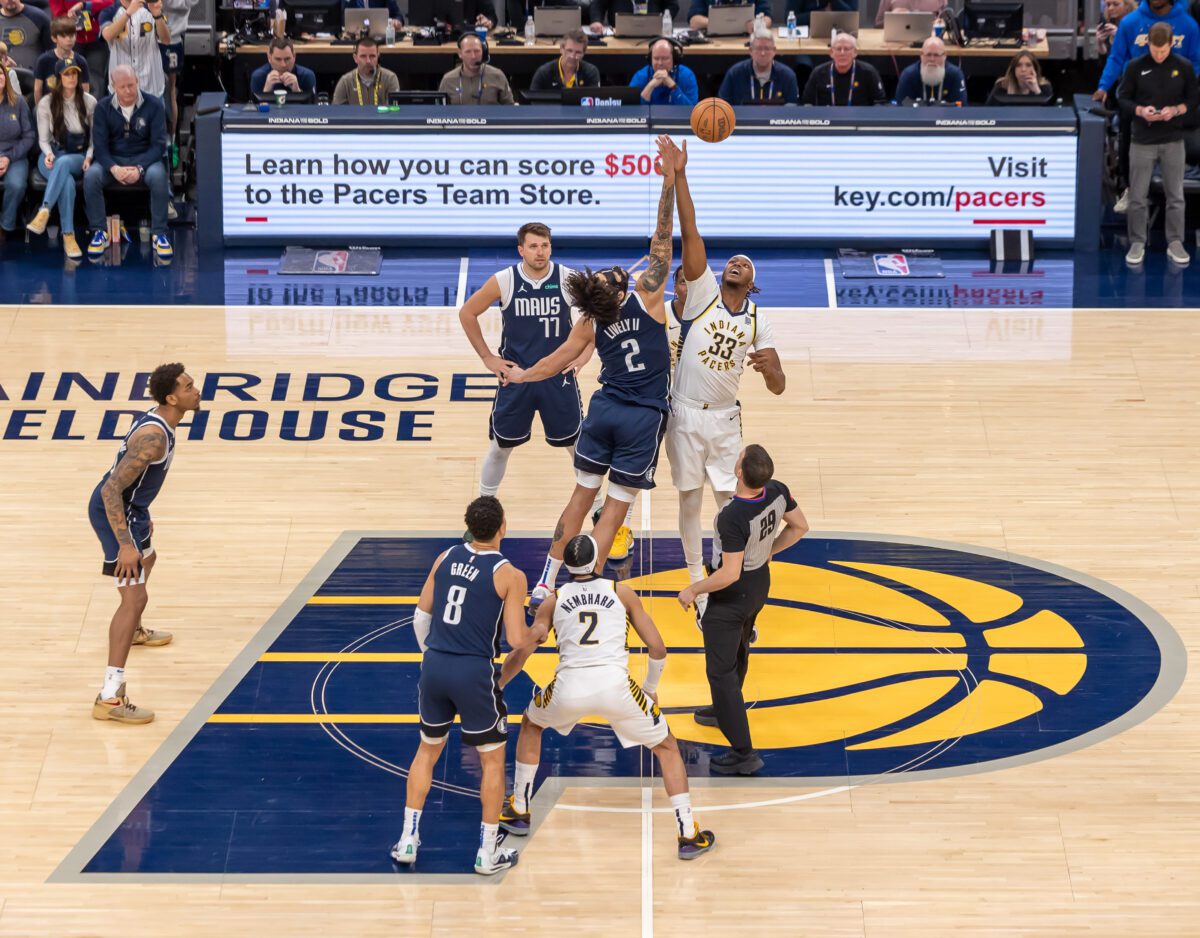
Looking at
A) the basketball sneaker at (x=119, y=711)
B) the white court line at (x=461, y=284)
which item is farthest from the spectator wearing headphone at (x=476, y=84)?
the basketball sneaker at (x=119, y=711)

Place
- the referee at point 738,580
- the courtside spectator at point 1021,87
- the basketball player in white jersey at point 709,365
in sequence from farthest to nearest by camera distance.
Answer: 1. the courtside spectator at point 1021,87
2. the basketball player in white jersey at point 709,365
3. the referee at point 738,580

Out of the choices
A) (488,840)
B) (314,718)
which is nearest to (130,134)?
(314,718)

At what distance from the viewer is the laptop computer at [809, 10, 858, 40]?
21.9m

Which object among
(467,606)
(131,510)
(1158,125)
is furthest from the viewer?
(1158,125)

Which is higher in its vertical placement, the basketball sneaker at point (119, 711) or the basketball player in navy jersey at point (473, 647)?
the basketball player in navy jersey at point (473, 647)

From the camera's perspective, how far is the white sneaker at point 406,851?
9.00m

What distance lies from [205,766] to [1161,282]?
1109cm

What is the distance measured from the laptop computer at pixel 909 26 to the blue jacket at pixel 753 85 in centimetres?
256

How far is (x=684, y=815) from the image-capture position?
909 centimetres

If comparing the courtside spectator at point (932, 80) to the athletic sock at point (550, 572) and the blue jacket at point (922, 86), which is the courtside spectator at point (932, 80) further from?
the athletic sock at point (550, 572)

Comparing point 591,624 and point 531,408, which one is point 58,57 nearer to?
point 531,408

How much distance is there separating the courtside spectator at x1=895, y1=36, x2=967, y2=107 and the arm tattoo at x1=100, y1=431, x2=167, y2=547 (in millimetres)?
11628

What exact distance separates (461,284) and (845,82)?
4.85m

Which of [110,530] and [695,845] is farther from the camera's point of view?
[110,530]
